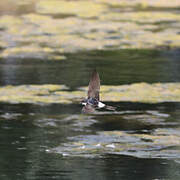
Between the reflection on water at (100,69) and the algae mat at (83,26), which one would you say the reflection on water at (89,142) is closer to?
the reflection on water at (100,69)

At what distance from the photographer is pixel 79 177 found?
26.7 ft

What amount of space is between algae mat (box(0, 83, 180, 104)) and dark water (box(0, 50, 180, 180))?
0.31 meters

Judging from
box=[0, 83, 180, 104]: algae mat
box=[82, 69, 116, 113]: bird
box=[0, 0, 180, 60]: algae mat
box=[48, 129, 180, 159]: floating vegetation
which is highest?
box=[0, 0, 180, 60]: algae mat

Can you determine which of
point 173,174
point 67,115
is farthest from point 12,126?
point 173,174

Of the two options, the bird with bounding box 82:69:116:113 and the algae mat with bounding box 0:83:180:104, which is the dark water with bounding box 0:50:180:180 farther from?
the bird with bounding box 82:69:116:113

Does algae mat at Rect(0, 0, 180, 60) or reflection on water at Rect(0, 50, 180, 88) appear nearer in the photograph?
reflection on water at Rect(0, 50, 180, 88)

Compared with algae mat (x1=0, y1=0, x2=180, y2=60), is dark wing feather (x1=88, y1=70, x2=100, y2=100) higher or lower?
lower

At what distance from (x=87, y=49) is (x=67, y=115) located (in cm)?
625

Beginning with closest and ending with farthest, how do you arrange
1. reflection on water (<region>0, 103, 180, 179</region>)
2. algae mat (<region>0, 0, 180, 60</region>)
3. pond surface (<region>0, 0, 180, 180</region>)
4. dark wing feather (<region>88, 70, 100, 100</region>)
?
reflection on water (<region>0, 103, 180, 179</region>)
dark wing feather (<region>88, 70, 100, 100</region>)
pond surface (<region>0, 0, 180, 180</region>)
algae mat (<region>0, 0, 180, 60</region>)

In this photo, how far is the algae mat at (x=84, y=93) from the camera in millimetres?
12312

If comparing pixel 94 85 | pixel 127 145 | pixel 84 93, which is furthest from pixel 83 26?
pixel 94 85

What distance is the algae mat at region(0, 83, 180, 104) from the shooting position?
12.3 metres

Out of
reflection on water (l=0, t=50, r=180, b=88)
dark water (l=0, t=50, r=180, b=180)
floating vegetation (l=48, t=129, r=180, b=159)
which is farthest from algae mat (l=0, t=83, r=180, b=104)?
floating vegetation (l=48, t=129, r=180, b=159)

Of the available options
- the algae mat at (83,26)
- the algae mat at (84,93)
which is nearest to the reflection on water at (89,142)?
the algae mat at (84,93)
